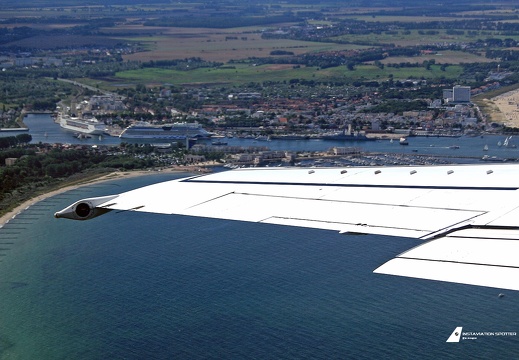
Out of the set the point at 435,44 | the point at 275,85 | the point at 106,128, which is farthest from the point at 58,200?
the point at 435,44

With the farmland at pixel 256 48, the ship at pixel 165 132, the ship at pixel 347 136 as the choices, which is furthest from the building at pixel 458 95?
the ship at pixel 165 132

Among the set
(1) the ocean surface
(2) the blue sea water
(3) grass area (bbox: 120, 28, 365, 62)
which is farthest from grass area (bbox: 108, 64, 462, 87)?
(2) the blue sea water

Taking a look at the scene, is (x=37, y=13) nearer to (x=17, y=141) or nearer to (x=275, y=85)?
(x=275, y=85)

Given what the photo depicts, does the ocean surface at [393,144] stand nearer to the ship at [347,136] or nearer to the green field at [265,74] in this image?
the ship at [347,136]

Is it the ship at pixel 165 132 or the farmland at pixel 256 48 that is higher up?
the farmland at pixel 256 48
